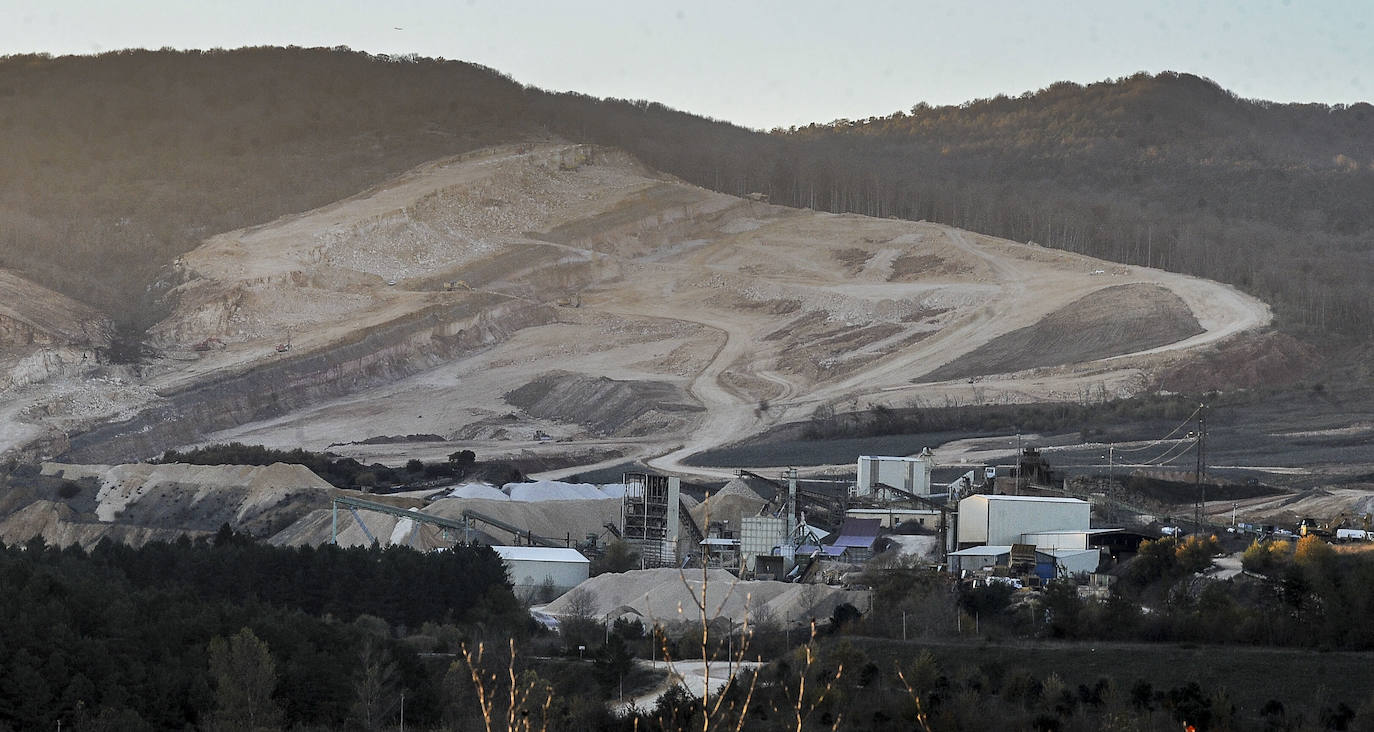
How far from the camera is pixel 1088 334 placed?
7388 cm

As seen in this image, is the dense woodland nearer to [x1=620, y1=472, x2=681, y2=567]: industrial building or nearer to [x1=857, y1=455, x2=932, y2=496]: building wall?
[x1=620, y1=472, x2=681, y2=567]: industrial building

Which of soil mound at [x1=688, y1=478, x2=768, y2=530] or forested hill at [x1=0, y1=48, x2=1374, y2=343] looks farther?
forested hill at [x1=0, y1=48, x2=1374, y2=343]

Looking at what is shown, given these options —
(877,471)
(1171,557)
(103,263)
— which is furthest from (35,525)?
(103,263)

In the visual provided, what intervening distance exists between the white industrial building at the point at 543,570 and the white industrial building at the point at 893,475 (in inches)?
346

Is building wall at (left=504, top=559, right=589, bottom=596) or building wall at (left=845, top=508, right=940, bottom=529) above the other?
building wall at (left=845, top=508, right=940, bottom=529)

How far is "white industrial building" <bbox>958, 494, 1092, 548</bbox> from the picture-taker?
40.2 meters

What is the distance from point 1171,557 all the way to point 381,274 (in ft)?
181

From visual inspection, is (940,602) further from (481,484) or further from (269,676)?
(481,484)

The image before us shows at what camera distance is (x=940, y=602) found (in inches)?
1264

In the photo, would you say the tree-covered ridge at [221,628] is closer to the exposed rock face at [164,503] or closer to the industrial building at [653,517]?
the industrial building at [653,517]

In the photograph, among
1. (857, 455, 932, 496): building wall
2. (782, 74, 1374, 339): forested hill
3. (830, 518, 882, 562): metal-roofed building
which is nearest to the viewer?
(830, 518, 882, 562): metal-roofed building

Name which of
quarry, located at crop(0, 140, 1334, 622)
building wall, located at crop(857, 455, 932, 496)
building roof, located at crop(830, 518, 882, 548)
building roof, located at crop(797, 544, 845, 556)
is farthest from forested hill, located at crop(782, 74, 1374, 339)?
building roof, located at crop(797, 544, 845, 556)

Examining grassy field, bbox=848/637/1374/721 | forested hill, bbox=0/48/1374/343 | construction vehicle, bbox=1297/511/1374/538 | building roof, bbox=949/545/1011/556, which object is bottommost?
grassy field, bbox=848/637/1374/721

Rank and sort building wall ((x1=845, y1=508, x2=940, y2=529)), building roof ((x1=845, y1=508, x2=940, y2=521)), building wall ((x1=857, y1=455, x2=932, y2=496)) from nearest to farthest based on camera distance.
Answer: building wall ((x1=845, y1=508, x2=940, y2=529)), building roof ((x1=845, y1=508, x2=940, y2=521)), building wall ((x1=857, y1=455, x2=932, y2=496))
